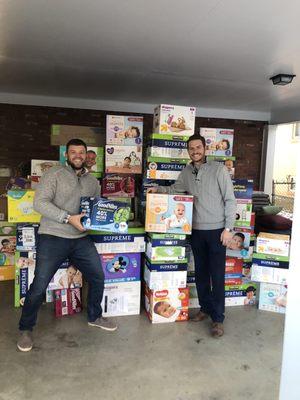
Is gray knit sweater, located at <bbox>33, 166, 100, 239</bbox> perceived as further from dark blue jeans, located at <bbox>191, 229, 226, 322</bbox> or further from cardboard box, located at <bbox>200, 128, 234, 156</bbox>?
cardboard box, located at <bbox>200, 128, 234, 156</bbox>

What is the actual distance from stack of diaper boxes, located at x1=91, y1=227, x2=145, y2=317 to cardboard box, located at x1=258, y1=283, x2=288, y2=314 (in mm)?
1182

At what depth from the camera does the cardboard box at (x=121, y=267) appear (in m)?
2.93

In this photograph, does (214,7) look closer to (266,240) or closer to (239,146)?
(266,240)

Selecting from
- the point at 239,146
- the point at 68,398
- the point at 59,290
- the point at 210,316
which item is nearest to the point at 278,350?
the point at 210,316

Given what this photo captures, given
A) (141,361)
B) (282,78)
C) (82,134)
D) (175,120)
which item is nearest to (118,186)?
(82,134)

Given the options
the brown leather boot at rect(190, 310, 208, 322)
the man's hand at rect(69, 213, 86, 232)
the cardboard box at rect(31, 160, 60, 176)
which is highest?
the cardboard box at rect(31, 160, 60, 176)

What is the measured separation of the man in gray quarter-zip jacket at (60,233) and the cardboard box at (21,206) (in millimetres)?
507

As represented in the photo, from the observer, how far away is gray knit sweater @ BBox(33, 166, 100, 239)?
7.75ft

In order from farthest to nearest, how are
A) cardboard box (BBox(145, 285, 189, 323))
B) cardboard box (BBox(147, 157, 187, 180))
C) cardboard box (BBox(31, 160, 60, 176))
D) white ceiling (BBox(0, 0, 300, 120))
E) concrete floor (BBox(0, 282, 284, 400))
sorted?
1. cardboard box (BBox(31, 160, 60, 176))
2. cardboard box (BBox(147, 157, 187, 180))
3. cardboard box (BBox(145, 285, 189, 323))
4. white ceiling (BBox(0, 0, 300, 120))
5. concrete floor (BBox(0, 282, 284, 400))

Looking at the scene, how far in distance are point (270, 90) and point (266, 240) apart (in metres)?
2.31

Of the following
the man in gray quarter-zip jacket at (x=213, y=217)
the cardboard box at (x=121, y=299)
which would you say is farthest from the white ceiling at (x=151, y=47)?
the cardboard box at (x=121, y=299)

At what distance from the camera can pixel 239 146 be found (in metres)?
6.50

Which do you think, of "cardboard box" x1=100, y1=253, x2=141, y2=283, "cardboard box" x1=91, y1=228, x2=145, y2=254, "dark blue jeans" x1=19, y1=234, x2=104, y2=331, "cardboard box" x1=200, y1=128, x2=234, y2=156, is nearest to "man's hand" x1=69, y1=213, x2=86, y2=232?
"dark blue jeans" x1=19, y1=234, x2=104, y2=331

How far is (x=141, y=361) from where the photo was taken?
2342 mm
